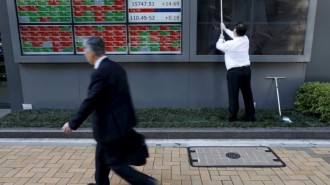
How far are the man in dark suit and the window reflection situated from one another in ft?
10.3

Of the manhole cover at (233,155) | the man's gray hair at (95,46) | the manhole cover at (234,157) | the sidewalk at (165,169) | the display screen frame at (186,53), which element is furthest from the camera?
the display screen frame at (186,53)

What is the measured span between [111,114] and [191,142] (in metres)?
2.19

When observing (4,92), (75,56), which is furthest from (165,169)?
(4,92)

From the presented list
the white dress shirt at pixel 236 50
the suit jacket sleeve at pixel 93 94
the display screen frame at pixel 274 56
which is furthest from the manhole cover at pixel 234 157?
the display screen frame at pixel 274 56

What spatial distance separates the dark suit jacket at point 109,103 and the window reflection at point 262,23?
3180 millimetres

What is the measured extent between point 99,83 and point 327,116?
398 cm

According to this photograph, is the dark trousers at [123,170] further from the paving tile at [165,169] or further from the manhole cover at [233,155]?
the manhole cover at [233,155]

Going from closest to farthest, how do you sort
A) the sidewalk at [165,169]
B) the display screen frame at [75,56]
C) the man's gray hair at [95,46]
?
the man's gray hair at [95,46]
the sidewalk at [165,169]
the display screen frame at [75,56]

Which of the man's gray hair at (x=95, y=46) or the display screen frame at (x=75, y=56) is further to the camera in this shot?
the display screen frame at (x=75, y=56)

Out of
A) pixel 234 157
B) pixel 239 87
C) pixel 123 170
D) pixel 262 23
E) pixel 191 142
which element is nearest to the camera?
pixel 123 170

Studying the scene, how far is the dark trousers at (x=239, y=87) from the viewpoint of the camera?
4605mm

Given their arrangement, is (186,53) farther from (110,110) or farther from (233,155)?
(110,110)

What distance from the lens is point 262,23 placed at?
5.30 metres

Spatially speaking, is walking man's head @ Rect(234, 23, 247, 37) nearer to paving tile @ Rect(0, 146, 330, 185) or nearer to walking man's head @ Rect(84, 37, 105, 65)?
paving tile @ Rect(0, 146, 330, 185)
